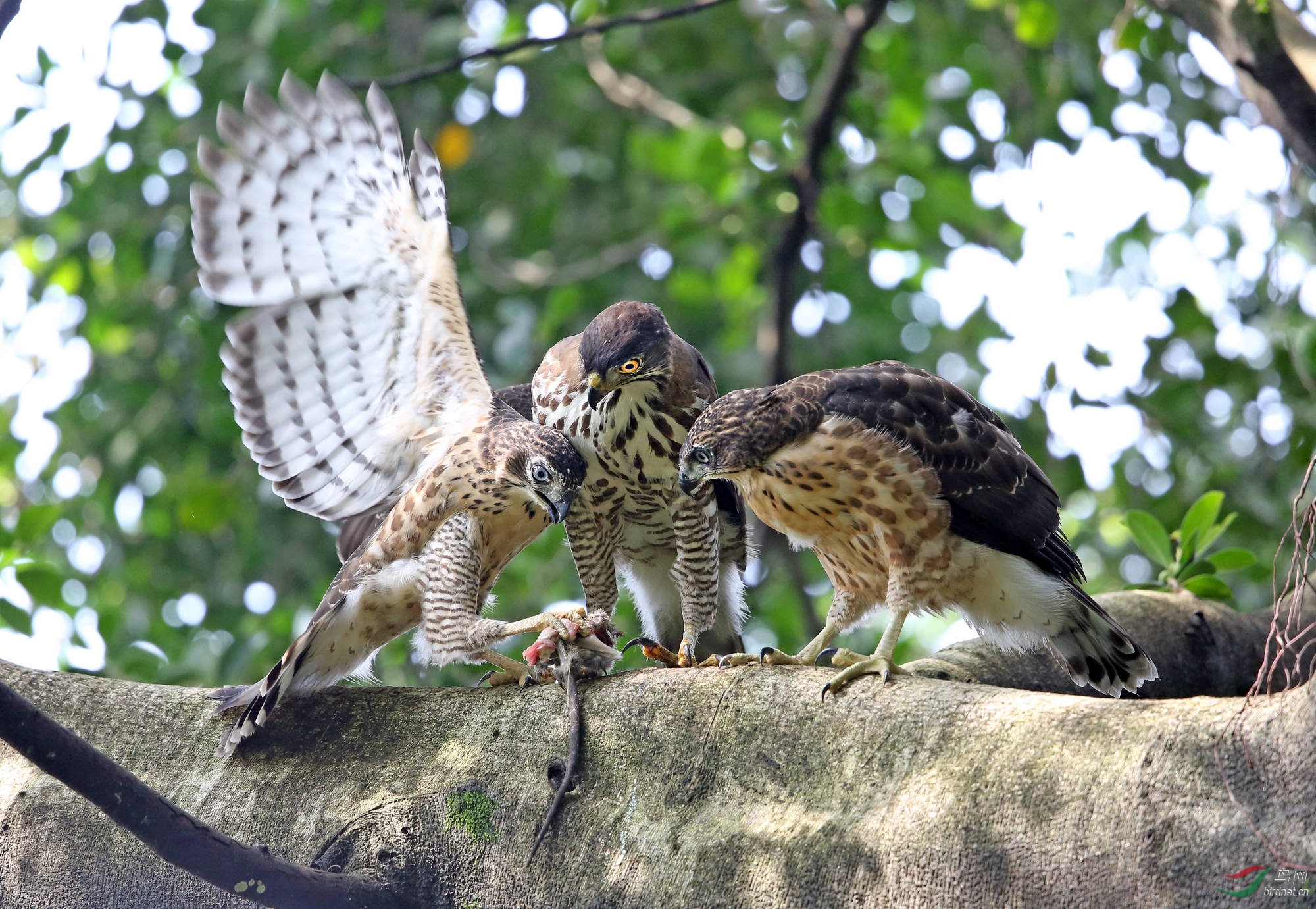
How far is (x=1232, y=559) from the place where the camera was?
11.1 ft

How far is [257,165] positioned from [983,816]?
2967mm

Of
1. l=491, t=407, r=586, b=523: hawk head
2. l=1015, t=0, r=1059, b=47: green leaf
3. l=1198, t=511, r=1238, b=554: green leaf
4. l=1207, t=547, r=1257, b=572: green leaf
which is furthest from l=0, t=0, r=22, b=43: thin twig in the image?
l=1015, t=0, r=1059, b=47: green leaf

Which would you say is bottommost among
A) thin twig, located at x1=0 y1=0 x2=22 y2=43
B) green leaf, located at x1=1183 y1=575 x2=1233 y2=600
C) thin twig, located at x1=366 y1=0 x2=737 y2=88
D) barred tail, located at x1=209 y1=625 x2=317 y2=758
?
green leaf, located at x1=1183 y1=575 x2=1233 y2=600

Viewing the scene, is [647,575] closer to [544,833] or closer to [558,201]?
[544,833]

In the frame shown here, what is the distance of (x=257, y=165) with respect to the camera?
3.72 m

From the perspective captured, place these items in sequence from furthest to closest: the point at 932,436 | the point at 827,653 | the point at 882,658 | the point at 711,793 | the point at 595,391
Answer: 1. the point at 827,653
2. the point at 595,391
3. the point at 932,436
4. the point at 882,658
5. the point at 711,793

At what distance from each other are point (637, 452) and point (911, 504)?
0.86 m

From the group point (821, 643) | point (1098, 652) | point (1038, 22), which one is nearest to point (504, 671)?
point (821, 643)

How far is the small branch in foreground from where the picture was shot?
5.71 feet

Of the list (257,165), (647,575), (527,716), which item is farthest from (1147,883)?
(257,165)

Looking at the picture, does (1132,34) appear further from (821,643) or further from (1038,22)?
(821,643)

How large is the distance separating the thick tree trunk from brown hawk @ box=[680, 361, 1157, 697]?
620 mm

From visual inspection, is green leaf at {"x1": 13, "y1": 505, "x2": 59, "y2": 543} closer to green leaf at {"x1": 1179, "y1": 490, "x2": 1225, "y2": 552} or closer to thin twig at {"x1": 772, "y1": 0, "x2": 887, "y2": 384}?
thin twig at {"x1": 772, "y1": 0, "x2": 887, "y2": 384}

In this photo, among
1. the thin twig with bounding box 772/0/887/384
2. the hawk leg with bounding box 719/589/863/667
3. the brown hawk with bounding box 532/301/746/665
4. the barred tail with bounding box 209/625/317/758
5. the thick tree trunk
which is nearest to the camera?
the thick tree trunk
